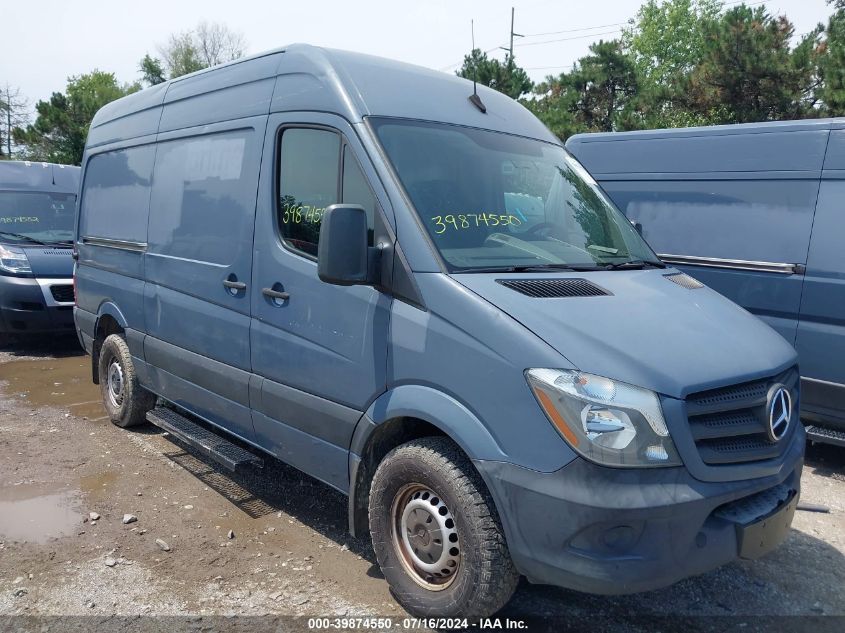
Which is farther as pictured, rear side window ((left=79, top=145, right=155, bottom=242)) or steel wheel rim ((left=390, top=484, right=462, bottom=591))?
rear side window ((left=79, top=145, right=155, bottom=242))

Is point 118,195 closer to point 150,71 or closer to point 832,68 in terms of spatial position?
point 832,68

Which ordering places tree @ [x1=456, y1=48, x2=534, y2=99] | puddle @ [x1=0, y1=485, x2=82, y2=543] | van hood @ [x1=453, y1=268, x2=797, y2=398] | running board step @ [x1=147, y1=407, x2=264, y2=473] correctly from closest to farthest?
van hood @ [x1=453, y1=268, x2=797, y2=398] → puddle @ [x1=0, y1=485, x2=82, y2=543] → running board step @ [x1=147, y1=407, x2=264, y2=473] → tree @ [x1=456, y1=48, x2=534, y2=99]

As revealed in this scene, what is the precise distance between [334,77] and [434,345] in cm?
157

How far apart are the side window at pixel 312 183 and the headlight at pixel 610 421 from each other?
1278 mm

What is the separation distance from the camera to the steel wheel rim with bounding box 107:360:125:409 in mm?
5961

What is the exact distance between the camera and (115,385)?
612 cm

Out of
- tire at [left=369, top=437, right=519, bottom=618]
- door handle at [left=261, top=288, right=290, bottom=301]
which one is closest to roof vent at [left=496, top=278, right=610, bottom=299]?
tire at [left=369, top=437, right=519, bottom=618]

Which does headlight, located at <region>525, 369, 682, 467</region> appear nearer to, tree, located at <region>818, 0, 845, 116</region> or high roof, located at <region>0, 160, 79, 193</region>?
high roof, located at <region>0, 160, 79, 193</region>

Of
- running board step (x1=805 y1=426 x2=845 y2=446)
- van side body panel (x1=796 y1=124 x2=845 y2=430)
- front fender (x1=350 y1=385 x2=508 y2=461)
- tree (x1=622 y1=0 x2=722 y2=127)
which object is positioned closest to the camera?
front fender (x1=350 y1=385 x2=508 y2=461)

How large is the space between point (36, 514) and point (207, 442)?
42.0 inches

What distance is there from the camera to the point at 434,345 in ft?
9.87

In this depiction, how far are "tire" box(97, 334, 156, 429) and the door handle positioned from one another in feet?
7.72

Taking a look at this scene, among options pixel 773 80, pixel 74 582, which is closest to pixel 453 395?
pixel 74 582

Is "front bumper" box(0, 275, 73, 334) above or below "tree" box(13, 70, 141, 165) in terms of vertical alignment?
below
